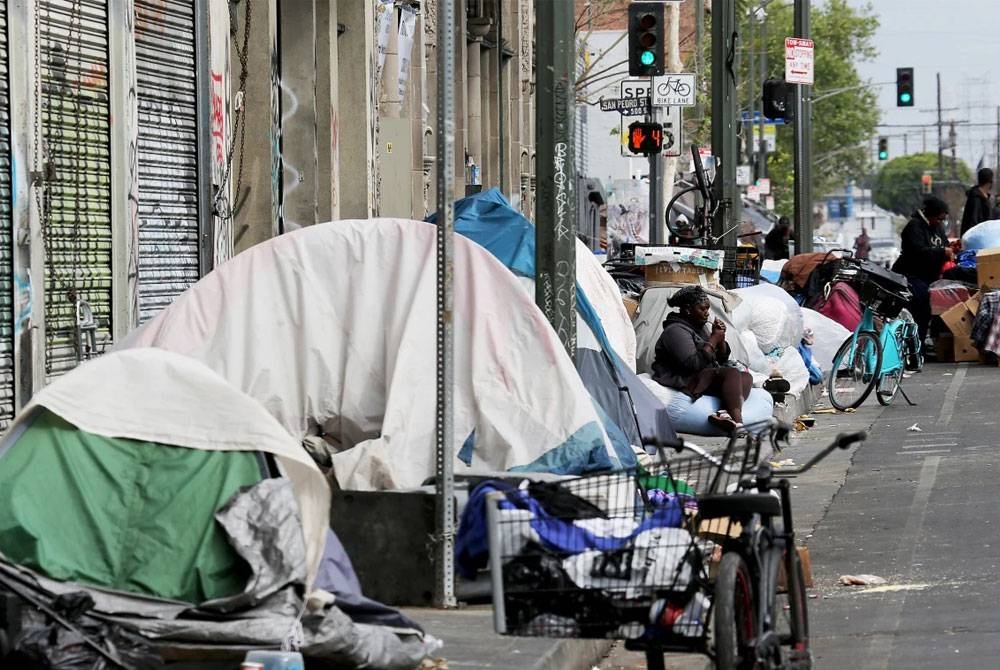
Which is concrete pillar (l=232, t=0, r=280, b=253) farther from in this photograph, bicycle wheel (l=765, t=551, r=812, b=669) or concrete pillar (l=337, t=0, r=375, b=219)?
bicycle wheel (l=765, t=551, r=812, b=669)

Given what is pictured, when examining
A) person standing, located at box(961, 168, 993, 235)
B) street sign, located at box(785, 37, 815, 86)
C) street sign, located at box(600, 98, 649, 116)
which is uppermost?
street sign, located at box(785, 37, 815, 86)

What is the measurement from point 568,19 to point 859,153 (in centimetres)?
12905

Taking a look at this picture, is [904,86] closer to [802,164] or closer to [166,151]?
[802,164]

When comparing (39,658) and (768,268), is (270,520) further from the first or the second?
(768,268)

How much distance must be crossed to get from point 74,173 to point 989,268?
44.0 feet

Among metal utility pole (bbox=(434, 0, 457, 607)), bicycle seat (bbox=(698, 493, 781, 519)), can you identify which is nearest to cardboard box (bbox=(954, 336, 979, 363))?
metal utility pole (bbox=(434, 0, 457, 607))

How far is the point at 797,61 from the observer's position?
2980 centimetres

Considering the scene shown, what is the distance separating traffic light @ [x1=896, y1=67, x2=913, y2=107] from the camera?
43.7 metres

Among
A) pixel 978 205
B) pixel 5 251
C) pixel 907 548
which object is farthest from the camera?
pixel 978 205

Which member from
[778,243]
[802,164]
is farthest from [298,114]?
[778,243]

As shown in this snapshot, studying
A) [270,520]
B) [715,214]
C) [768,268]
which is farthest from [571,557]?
[768,268]

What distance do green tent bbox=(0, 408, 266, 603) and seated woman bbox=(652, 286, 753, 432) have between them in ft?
27.1

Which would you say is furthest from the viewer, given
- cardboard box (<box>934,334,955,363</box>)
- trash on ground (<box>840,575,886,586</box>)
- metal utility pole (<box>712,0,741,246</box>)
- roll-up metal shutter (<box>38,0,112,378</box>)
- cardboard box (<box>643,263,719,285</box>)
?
cardboard box (<box>934,334,955,363</box>)

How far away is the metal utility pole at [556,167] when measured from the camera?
1120cm
